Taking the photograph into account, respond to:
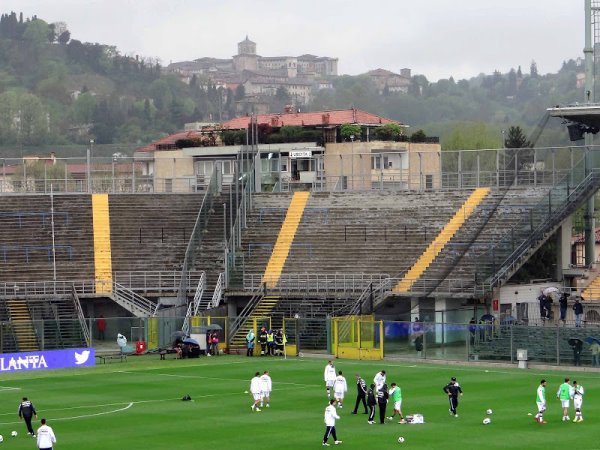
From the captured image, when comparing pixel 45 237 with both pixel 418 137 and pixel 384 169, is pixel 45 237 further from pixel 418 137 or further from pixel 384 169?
pixel 418 137

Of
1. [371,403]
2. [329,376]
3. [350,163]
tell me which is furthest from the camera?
[350,163]

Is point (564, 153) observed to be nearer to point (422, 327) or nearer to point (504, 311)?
point (504, 311)

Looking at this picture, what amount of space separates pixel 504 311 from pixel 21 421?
33.8 metres

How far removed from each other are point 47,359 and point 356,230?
25.5 m

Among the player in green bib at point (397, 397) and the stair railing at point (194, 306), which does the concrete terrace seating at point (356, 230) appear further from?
the player in green bib at point (397, 397)

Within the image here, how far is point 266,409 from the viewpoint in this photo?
4503 centimetres

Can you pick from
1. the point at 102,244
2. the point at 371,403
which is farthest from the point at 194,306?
the point at 371,403

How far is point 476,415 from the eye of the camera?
140ft

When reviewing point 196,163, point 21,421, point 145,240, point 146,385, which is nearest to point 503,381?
point 146,385

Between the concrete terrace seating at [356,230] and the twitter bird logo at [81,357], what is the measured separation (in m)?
17.3

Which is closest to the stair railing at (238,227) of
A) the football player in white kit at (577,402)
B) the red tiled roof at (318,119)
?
the red tiled roof at (318,119)

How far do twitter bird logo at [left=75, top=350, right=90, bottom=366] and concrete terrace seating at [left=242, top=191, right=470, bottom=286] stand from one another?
17.3 metres

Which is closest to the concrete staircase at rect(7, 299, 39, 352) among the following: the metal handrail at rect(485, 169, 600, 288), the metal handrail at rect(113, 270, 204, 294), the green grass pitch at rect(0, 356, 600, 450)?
the green grass pitch at rect(0, 356, 600, 450)

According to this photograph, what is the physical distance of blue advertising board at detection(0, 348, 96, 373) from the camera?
6012 centimetres
